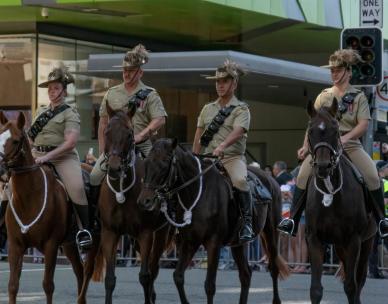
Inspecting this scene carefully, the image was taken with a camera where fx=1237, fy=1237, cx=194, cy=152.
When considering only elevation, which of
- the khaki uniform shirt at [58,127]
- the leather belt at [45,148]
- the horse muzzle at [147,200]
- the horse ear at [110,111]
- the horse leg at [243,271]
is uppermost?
the horse ear at [110,111]

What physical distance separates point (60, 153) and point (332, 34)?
22.9 metres

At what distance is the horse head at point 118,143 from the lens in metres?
14.0

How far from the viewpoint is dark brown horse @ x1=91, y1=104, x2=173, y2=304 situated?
14055mm

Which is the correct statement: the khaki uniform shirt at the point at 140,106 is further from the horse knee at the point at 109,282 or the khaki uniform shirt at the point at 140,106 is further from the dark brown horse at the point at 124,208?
the horse knee at the point at 109,282

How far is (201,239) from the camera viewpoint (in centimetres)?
1455

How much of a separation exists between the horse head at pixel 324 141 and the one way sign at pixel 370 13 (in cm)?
758

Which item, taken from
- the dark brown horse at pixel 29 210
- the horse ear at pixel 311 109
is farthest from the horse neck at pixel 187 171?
the horse ear at pixel 311 109

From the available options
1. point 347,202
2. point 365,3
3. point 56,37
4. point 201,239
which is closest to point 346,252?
point 347,202

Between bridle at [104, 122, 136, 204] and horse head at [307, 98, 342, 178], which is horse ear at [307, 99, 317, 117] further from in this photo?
bridle at [104, 122, 136, 204]

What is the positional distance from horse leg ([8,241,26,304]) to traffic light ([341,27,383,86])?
22.6ft

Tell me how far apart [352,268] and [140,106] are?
11.0 feet

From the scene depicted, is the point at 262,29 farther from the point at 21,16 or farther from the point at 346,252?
the point at 346,252

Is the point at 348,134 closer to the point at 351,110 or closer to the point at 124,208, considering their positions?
the point at 351,110

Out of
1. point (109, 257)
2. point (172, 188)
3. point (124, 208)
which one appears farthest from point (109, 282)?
point (172, 188)
